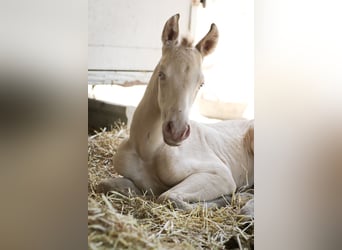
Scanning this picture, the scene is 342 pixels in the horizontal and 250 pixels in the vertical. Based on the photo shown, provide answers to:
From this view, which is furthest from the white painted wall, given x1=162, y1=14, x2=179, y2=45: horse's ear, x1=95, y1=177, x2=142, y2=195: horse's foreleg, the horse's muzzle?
x1=95, y1=177, x2=142, y2=195: horse's foreleg

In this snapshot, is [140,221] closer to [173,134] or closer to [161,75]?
[173,134]

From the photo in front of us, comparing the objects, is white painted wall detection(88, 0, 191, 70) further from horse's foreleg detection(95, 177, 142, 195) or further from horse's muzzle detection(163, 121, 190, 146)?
horse's foreleg detection(95, 177, 142, 195)

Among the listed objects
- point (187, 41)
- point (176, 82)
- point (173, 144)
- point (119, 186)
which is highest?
Result: point (187, 41)

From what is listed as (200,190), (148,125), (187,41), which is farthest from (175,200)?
(187,41)

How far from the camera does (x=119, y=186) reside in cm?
134

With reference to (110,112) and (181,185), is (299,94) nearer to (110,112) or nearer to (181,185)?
(181,185)

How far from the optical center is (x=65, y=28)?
1.21m

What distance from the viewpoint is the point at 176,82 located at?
4.61 ft

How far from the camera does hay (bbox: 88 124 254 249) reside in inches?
50.4

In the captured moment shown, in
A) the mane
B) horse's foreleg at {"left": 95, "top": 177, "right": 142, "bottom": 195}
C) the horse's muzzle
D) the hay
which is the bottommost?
the hay

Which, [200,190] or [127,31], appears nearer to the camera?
[127,31]

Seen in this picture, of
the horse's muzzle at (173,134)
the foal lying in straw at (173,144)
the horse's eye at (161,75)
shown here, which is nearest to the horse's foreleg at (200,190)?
the foal lying in straw at (173,144)

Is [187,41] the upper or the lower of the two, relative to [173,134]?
upper

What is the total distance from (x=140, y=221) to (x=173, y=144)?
0.86ft
